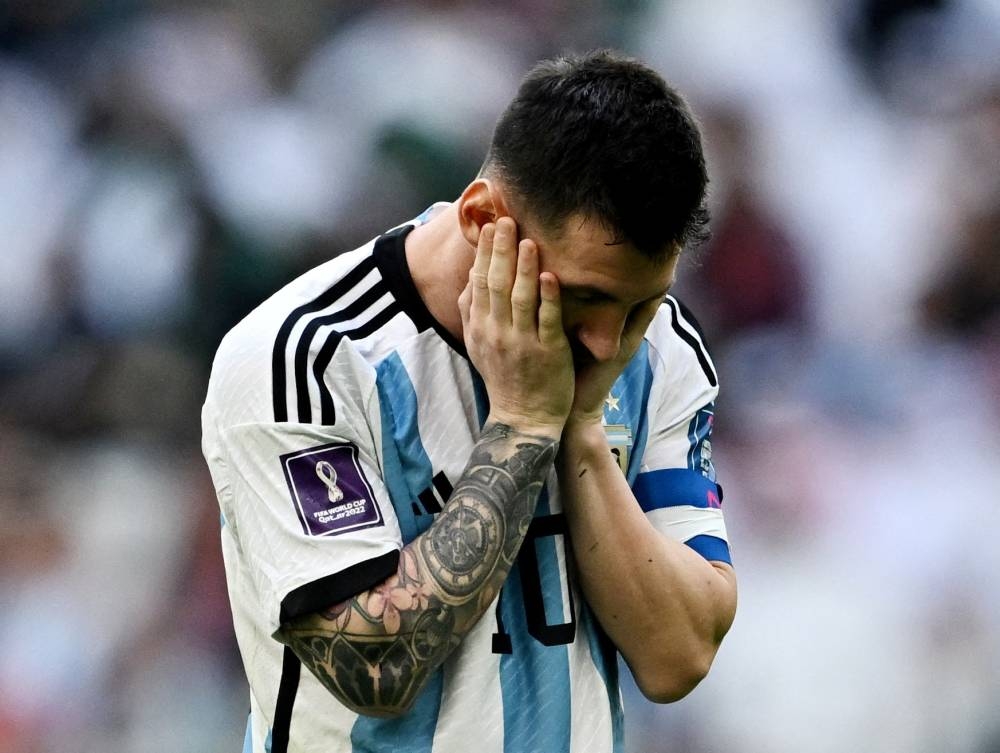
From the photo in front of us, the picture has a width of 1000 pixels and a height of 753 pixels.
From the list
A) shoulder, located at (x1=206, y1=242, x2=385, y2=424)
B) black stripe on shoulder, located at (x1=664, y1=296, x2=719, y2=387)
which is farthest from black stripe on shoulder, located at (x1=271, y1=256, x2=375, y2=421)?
black stripe on shoulder, located at (x1=664, y1=296, x2=719, y2=387)

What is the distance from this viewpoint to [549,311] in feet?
5.64

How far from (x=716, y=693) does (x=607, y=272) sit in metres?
2.32

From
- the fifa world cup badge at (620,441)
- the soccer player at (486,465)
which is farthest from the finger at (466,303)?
the fifa world cup badge at (620,441)

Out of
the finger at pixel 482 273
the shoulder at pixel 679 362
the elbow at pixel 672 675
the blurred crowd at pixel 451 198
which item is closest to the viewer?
the finger at pixel 482 273

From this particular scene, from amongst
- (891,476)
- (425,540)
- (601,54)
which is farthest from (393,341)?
(891,476)

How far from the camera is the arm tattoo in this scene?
1.63 meters

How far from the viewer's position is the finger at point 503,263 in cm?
171

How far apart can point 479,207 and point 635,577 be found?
1.83 ft

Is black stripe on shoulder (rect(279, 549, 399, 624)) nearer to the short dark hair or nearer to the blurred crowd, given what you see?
the short dark hair

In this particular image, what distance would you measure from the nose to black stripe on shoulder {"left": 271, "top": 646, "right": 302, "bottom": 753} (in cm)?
60

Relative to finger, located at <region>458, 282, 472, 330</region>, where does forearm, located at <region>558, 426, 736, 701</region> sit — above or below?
below

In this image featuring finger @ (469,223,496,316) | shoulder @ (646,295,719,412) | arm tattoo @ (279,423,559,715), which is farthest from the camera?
shoulder @ (646,295,719,412)

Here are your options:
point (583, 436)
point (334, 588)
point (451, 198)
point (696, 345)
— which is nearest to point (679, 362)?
point (696, 345)

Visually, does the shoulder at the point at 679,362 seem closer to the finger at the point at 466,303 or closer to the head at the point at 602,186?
the head at the point at 602,186
